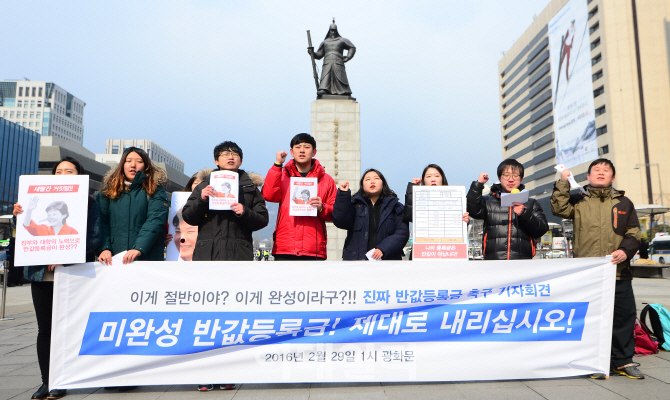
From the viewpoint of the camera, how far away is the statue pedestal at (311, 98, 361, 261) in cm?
1241

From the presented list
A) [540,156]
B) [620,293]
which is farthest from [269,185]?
[540,156]

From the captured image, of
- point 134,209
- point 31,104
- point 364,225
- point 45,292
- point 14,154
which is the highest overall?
point 31,104

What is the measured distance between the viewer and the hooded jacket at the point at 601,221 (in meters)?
4.05

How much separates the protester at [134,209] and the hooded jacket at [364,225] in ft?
5.61

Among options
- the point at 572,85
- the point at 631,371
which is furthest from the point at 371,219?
the point at 572,85

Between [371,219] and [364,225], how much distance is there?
0.38ft

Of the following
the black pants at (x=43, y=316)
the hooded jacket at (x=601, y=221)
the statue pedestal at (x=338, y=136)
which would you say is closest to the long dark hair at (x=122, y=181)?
the black pants at (x=43, y=316)

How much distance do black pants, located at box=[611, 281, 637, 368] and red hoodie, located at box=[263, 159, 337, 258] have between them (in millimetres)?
2818

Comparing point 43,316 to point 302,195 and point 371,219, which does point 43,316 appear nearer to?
point 302,195

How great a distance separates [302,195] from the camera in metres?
4.51

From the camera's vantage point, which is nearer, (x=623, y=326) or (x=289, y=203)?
(x=623, y=326)

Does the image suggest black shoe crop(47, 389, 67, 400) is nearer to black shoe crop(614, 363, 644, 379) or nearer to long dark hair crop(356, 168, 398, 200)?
long dark hair crop(356, 168, 398, 200)

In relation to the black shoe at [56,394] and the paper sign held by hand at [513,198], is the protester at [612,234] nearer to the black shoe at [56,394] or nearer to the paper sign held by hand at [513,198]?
the paper sign held by hand at [513,198]

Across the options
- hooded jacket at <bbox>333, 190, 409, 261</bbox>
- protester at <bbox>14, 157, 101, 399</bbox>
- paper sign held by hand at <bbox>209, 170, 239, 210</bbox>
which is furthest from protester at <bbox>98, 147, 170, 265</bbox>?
hooded jacket at <bbox>333, 190, 409, 261</bbox>
